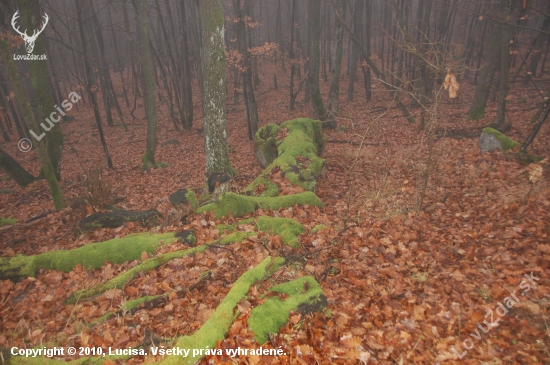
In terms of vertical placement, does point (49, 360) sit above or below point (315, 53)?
below

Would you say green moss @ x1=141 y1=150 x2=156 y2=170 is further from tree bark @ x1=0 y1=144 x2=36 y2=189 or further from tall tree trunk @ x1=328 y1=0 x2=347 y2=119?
tall tree trunk @ x1=328 y1=0 x2=347 y2=119

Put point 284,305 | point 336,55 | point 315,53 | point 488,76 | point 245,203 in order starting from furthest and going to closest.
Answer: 1. point 315,53
2. point 336,55
3. point 488,76
4. point 245,203
5. point 284,305

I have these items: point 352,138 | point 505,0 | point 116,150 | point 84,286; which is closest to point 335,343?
point 84,286

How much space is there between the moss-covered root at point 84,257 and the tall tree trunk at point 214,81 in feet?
9.13

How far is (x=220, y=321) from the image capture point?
3.38 metres

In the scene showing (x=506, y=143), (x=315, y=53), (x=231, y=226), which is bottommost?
(x=231, y=226)

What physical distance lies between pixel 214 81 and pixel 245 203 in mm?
3714

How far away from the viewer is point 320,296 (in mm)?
3855

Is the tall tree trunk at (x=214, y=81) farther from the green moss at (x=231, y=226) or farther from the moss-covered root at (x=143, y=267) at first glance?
the moss-covered root at (x=143, y=267)

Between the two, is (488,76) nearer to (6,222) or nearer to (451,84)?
(451,84)

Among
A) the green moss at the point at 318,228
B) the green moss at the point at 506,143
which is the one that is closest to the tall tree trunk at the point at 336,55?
the green moss at the point at 506,143

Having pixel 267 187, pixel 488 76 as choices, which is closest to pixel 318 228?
pixel 267 187

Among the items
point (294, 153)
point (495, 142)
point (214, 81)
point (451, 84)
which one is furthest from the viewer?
point (495, 142)

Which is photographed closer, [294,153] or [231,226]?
[231,226]
